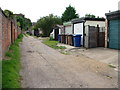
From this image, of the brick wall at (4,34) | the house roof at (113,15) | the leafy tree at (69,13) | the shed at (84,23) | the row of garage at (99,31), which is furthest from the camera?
the leafy tree at (69,13)

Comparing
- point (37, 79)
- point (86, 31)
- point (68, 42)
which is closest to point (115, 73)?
point (37, 79)

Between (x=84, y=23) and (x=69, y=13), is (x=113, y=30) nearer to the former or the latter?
(x=84, y=23)

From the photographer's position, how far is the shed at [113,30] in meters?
12.6

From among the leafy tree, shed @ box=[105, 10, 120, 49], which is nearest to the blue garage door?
shed @ box=[105, 10, 120, 49]

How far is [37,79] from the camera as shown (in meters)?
5.32

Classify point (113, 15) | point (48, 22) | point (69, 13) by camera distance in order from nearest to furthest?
point (113, 15), point (48, 22), point (69, 13)

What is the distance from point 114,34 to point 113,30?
36cm

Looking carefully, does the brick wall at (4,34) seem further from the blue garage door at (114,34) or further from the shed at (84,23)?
the blue garage door at (114,34)

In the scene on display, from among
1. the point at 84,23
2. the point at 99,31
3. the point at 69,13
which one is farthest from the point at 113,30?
the point at 69,13

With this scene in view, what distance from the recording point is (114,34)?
12984mm

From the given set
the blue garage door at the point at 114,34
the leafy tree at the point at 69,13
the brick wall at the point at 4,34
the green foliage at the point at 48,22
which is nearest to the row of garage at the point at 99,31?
the blue garage door at the point at 114,34

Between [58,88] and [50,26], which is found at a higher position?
[50,26]

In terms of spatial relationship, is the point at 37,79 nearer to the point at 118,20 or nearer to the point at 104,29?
the point at 118,20

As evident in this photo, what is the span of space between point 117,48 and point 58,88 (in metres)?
9.26
